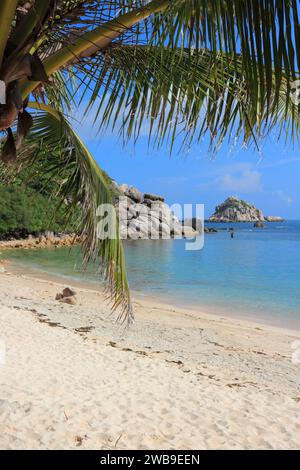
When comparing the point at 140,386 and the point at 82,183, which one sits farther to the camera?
the point at 140,386

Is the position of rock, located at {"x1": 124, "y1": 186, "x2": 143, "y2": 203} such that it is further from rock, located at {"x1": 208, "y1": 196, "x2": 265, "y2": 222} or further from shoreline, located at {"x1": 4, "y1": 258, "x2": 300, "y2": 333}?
rock, located at {"x1": 208, "y1": 196, "x2": 265, "y2": 222}

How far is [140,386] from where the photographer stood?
267 inches

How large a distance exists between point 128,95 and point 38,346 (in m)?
6.65

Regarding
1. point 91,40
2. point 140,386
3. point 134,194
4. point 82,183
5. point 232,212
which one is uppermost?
point 232,212

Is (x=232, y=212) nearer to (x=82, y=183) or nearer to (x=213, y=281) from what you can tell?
(x=213, y=281)

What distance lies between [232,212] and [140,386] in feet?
622

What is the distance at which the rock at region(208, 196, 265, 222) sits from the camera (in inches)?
7534

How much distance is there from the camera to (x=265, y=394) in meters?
7.02

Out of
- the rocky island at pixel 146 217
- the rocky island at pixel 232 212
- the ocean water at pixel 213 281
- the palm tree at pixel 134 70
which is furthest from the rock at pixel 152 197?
the rocky island at pixel 232 212

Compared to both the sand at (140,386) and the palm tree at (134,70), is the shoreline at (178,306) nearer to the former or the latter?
the sand at (140,386)

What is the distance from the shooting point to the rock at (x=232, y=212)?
628 feet

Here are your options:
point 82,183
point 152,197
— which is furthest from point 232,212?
point 82,183
